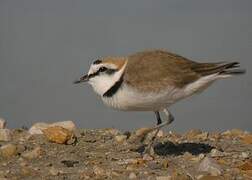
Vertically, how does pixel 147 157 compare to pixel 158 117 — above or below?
below

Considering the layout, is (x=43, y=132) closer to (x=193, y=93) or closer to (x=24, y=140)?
(x=24, y=140)

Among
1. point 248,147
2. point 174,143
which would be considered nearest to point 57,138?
point 174,143

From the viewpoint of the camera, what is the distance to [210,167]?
26.8 feet

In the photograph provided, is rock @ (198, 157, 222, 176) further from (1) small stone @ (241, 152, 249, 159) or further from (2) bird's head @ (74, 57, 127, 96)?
(2) bird's head @ (74, 57, 127, 96)

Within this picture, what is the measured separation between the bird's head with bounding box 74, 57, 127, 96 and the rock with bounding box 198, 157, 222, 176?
4.98ft

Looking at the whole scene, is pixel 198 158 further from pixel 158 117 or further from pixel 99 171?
pixel 99 171

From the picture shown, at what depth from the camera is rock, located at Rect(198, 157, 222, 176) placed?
8.08 meters

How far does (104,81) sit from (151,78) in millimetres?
694

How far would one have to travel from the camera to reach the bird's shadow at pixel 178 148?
952 cm

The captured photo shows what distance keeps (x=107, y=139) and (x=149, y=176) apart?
2370 millimetres

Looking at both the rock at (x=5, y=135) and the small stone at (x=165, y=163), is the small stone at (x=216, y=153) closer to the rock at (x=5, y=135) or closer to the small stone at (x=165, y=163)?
the small stone at (x=165, y=163)

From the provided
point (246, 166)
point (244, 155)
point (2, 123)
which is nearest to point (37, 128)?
point (2, 123)

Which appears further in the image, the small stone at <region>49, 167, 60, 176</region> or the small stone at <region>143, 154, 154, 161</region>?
the small stone at <region>143, 154, 154, 161</region>

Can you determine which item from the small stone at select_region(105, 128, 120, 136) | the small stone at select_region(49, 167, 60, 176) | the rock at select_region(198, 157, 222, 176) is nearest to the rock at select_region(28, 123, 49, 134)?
the small stone at select_region(105, 128, 120, 136)
